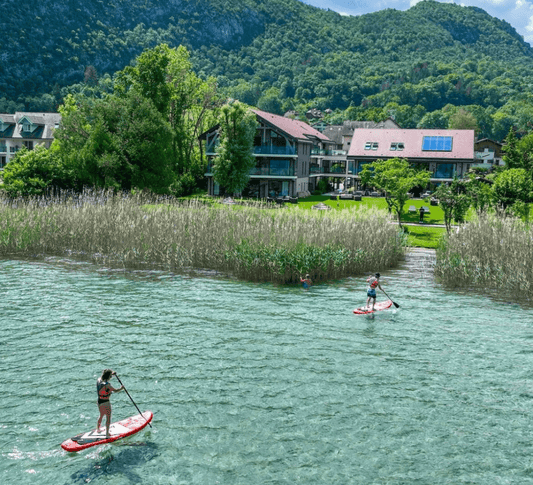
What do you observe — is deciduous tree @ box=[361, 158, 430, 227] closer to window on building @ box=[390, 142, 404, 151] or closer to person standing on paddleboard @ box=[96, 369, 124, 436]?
window on building @ box=[390, 142, 404, 151]

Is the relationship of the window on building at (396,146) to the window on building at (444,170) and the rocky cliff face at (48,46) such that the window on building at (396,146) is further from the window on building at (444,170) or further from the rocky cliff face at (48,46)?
the rocky cliff face at (48,46)

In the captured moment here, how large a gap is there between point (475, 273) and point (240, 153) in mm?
36772

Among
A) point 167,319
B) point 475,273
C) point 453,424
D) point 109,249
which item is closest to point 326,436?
point 453,424

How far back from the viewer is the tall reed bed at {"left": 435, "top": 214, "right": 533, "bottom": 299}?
26016 millimetres

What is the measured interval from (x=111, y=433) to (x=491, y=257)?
70.4 feet

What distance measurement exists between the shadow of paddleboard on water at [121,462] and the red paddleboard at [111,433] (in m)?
0.25

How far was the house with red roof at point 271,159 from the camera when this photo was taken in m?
65.7

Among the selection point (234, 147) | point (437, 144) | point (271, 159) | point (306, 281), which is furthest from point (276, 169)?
point (306, 281)

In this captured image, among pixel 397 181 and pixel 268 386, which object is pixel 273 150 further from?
pixel 268 386

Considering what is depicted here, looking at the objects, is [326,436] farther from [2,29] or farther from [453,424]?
[2,29]

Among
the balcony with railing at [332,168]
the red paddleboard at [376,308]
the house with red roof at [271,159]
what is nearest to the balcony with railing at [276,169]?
the house with red roof at [271,159]

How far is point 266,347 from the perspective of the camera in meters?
18.2

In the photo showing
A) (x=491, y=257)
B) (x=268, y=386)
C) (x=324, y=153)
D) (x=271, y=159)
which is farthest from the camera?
(x=324, y=153)

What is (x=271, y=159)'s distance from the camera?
67.6 metres
